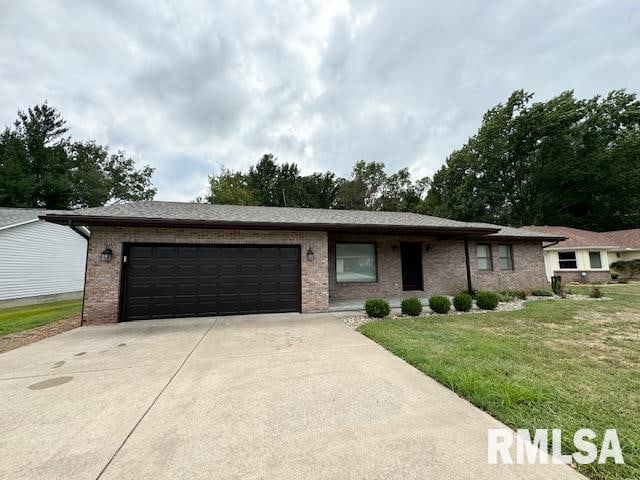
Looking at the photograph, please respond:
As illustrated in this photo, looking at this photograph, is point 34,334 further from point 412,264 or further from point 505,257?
point 505,257

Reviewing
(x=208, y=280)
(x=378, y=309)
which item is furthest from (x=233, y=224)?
(x=378, y=309)

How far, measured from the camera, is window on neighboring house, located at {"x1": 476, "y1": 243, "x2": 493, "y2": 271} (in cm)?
1136

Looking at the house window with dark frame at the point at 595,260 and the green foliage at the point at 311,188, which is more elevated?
the green foliage at the point at 311,188

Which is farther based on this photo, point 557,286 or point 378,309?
point 557,286

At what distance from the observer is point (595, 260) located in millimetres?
16844

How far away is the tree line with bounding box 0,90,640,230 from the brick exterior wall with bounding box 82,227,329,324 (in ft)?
61.5

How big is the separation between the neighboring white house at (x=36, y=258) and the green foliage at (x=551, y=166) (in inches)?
A: 1240

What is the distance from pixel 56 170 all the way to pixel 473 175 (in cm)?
4039

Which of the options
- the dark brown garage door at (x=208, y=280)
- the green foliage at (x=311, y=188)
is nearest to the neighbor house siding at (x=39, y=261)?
the dark brown garage door at (x=208, y=280)

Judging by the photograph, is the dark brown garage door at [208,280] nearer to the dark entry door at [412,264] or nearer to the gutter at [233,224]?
the gutter at [233,224]

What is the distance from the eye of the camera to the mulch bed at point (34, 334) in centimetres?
521

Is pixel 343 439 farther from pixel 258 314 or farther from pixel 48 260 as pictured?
pixel 48 260

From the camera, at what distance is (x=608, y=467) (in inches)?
68.3

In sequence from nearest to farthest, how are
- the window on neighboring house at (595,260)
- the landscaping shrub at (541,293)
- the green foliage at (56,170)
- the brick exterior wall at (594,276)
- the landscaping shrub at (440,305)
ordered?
the landscaping shrub at (440,305) → the landscaping shrub at (541,293) → the brick exterior wall at (594,276) → the window on neighboring house at (595,260) → the green foliage at (56,170)
